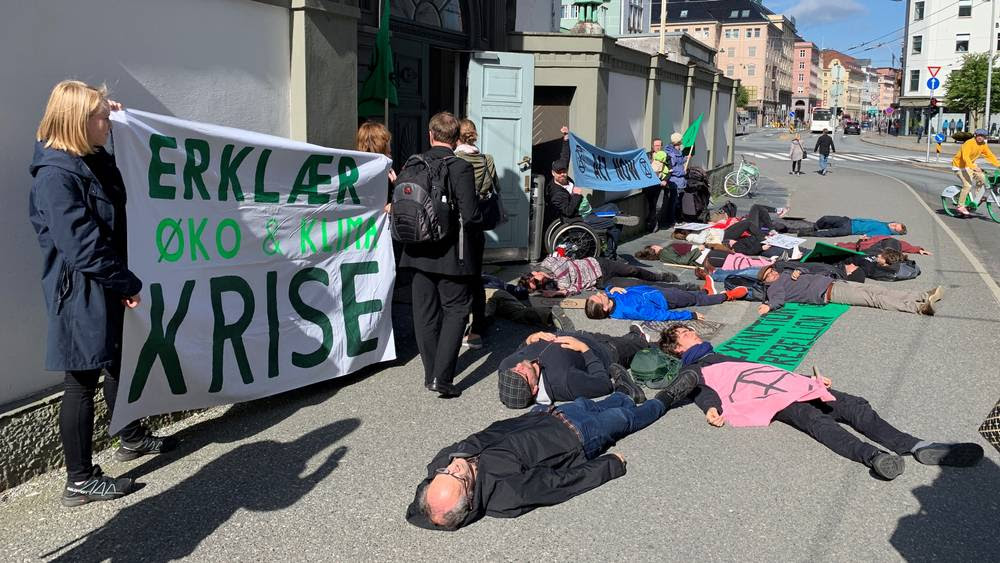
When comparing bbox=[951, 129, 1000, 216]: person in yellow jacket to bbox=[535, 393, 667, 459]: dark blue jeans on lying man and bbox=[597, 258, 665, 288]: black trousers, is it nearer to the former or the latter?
bbox=[597, 258, 665, 288]: black trousers

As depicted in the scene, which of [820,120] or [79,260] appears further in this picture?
[820,120]

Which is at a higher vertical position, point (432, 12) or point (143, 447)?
point (432, 12)

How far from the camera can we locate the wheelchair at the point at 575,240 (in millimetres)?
10633

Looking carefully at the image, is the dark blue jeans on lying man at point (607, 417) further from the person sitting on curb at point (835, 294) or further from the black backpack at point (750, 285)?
the black backpack at point (750, 285)

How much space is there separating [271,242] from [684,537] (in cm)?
313

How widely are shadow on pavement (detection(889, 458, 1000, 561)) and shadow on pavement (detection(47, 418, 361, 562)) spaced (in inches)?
115

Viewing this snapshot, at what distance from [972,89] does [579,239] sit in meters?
64.8

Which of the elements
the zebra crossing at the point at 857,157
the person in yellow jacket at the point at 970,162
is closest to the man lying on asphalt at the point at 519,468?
the person in yellow jacket at the point at 970,162

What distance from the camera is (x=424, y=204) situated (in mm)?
5410

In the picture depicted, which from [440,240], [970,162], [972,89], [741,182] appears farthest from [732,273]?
[972,89]

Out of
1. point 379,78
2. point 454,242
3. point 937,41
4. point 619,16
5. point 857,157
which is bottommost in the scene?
point 454,242

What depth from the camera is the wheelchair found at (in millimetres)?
10633

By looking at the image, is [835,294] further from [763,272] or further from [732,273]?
[732,273]

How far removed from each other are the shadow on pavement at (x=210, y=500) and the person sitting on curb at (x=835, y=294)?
5267 mm
